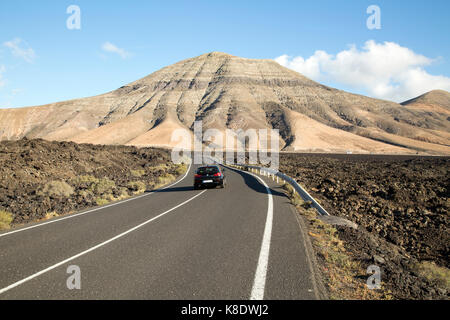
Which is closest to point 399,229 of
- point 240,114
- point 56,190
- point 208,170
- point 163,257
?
point 163,257

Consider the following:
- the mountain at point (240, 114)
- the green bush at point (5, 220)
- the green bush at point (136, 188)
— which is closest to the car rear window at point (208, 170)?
the green bush at point (136, 188)

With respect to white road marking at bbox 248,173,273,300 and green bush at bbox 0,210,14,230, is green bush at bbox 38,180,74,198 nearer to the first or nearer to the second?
green bush at bbox 0,210,14,230

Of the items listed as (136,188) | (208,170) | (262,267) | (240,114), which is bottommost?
(136,188)

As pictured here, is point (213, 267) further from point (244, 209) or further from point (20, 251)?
point (244, 209)

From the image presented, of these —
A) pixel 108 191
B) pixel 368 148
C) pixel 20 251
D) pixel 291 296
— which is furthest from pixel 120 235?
pixel 368 148

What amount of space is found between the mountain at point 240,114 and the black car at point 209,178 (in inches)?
3793

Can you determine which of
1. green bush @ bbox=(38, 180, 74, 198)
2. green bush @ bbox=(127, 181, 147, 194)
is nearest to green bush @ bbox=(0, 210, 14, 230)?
green bush @ bbox=(38, 180, 74, 198)

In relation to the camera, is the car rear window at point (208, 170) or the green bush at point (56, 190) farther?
the car rear window at point (208, 170)

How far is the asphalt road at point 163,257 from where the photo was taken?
500cm

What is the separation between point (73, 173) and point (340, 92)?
161 meters

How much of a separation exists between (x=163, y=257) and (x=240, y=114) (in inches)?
5239

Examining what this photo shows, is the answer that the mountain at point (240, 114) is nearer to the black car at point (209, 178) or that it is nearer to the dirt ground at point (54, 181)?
the dirt ground at point (54, 181)

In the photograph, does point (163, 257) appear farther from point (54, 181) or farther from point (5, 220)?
point (54, 181)

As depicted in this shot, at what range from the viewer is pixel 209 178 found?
64.4 ft
